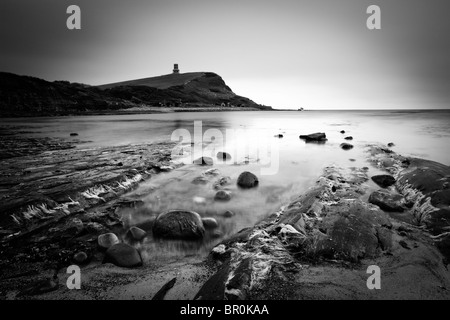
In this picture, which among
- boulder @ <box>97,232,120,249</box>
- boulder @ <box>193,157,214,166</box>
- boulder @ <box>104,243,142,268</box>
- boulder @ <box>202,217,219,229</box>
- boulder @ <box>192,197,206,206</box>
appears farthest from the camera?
boulder @ <box>193,157,214,166</box>

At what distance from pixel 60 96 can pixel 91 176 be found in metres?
53.0

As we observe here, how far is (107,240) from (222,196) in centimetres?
254

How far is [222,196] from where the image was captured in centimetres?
508

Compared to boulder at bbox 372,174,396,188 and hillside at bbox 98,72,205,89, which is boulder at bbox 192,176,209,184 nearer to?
boulder at bbox 372,174,396,188

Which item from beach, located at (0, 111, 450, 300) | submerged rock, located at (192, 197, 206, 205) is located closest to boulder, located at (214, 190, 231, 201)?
beach, located at (0, 111, 450, 300)

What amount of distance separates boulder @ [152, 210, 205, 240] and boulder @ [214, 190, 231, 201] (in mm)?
1298

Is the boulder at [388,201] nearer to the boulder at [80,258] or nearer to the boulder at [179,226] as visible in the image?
the boulder at [179,226]

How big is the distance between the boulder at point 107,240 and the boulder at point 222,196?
2314 mm

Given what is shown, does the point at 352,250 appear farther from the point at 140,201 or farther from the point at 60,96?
the point at 60,96

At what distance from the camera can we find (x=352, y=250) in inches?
115

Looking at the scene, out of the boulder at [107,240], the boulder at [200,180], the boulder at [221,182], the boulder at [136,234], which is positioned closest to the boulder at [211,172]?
the boulder at [200,180]

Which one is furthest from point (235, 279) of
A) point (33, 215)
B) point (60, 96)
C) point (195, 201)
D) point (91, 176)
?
point (60, 96)

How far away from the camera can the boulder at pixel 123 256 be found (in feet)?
9.30

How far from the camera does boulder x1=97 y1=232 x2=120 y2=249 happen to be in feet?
10.6
